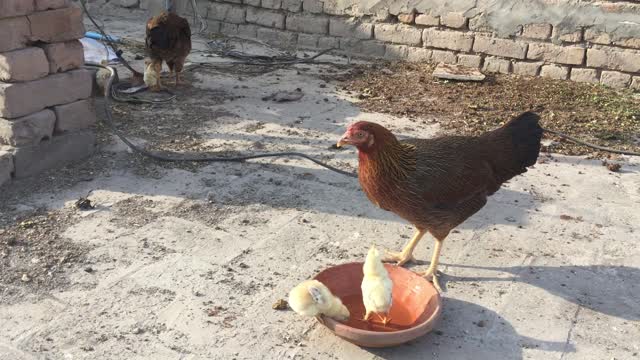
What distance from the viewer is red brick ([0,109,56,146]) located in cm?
425

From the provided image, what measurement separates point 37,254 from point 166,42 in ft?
11.3

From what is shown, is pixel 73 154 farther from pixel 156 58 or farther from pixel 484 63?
pixel 484 63

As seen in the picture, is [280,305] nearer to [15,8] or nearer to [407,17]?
[15,8]

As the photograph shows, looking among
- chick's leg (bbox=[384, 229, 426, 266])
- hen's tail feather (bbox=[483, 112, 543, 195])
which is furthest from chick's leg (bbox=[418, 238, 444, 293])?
hen's tail feather (bbox=[483, 112, 543, 195])

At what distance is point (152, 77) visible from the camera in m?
6.39

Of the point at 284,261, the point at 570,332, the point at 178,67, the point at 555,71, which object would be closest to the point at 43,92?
the point at 284,261

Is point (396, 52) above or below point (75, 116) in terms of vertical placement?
above

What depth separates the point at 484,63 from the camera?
25.6ft

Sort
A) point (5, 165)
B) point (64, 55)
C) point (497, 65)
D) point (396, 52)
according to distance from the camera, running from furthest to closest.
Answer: point (396, 52) → point (497, 65) → point (64, 55) → point (5, 165)

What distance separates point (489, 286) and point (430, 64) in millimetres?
5006

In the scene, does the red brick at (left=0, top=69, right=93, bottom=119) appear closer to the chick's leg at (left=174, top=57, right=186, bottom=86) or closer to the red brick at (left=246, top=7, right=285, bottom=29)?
the chick's leg at (left=174, top=57, right=186, bottom=86)

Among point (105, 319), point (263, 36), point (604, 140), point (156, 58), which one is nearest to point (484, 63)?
point (604, 140)

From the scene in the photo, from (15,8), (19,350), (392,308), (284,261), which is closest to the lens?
(19,350)

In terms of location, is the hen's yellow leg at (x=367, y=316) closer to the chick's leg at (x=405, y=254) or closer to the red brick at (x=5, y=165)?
the chick's leg at (x=405, y=254)
